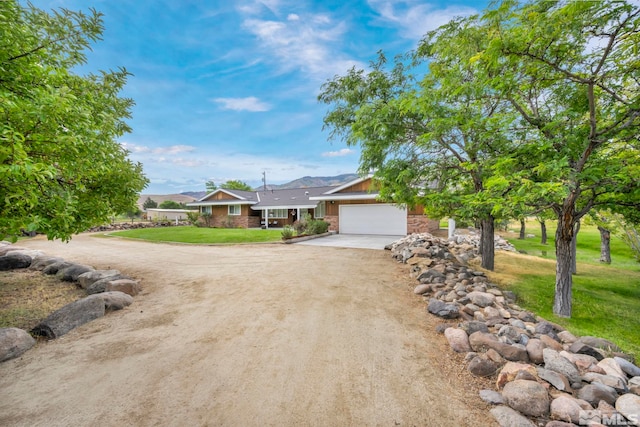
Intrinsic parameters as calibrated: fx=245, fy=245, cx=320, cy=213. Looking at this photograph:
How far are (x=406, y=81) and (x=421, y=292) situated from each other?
6.41m

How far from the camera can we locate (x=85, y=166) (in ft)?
11.5

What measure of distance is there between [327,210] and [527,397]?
1703 cm

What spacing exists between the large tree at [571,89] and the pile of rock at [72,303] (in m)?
7.37

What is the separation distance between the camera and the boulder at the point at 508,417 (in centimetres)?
212

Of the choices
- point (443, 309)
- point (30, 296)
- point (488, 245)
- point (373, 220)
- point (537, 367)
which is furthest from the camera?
point (373, 220)

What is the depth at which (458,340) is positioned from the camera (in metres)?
3.45

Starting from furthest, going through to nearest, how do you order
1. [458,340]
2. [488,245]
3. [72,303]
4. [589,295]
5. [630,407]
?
[488,245]
[589,295]
[72,303]
[458,340]
[630,407]

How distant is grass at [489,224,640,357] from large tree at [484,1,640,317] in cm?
49

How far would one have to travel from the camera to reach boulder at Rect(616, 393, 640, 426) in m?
2.05

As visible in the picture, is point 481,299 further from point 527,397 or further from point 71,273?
point 71,273

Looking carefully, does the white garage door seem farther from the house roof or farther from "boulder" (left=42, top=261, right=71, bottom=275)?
"boulder" (left=42, top=261, right=71, bottom=275)

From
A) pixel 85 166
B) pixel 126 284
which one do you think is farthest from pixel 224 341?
pixel 126 284

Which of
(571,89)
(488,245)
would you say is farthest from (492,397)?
(488,245)

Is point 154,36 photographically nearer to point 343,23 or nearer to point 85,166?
point 343,23
